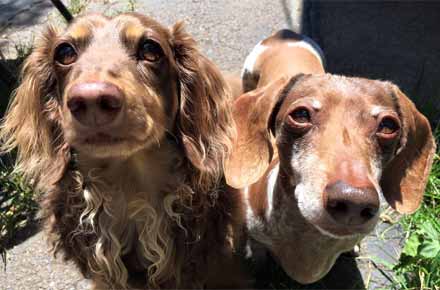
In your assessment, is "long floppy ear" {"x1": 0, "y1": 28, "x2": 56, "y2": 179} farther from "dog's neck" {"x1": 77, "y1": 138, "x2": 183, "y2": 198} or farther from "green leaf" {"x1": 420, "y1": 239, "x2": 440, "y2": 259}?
"green leaf" {"x1": 420, "y1": 239, "x2": 440, "y2": 259}

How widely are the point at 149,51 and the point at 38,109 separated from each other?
587 millimetres

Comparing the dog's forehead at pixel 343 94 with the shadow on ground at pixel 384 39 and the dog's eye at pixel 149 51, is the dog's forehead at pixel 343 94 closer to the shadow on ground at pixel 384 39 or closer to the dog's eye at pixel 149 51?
the dog's eye at pixel 149 51

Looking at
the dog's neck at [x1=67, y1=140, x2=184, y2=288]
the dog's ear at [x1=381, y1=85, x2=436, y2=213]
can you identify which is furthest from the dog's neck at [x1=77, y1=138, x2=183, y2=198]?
the dog's ear at [x1=381, y1=85, x2=436, y2=213]

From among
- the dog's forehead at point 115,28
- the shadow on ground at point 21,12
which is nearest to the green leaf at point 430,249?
the dog's forehead at point 115,28

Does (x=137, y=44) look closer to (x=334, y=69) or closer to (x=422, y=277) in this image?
(x=422, y=277)

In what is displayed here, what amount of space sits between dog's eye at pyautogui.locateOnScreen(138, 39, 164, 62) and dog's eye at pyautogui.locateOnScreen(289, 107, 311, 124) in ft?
2.05

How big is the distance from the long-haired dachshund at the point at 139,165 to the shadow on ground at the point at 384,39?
6.75 ft

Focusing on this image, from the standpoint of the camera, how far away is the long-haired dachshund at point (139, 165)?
7.34 feet

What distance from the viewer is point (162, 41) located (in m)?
2.27

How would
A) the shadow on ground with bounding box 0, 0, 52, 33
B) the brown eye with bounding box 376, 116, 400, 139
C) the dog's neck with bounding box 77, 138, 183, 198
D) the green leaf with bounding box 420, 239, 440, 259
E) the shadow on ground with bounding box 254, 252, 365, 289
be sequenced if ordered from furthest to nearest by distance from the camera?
the shadow on ground with bounding box 0, 0, 52, 33 < the shadow on ground with bounding box 254, 252, 365, 289 < the green leaf with bounding box 420, 239, 440, 259 < the dog's neck with bounding box 77, 138, 183, 198 < the brown eye with bounding box 376, 116, 400, 139

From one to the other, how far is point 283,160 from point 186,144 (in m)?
0.44

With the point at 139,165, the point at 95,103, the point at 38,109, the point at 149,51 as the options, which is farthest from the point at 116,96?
the point at 38,109

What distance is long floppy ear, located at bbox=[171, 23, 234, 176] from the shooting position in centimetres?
240

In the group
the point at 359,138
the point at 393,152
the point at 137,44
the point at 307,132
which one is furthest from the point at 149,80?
the point at 393,152
